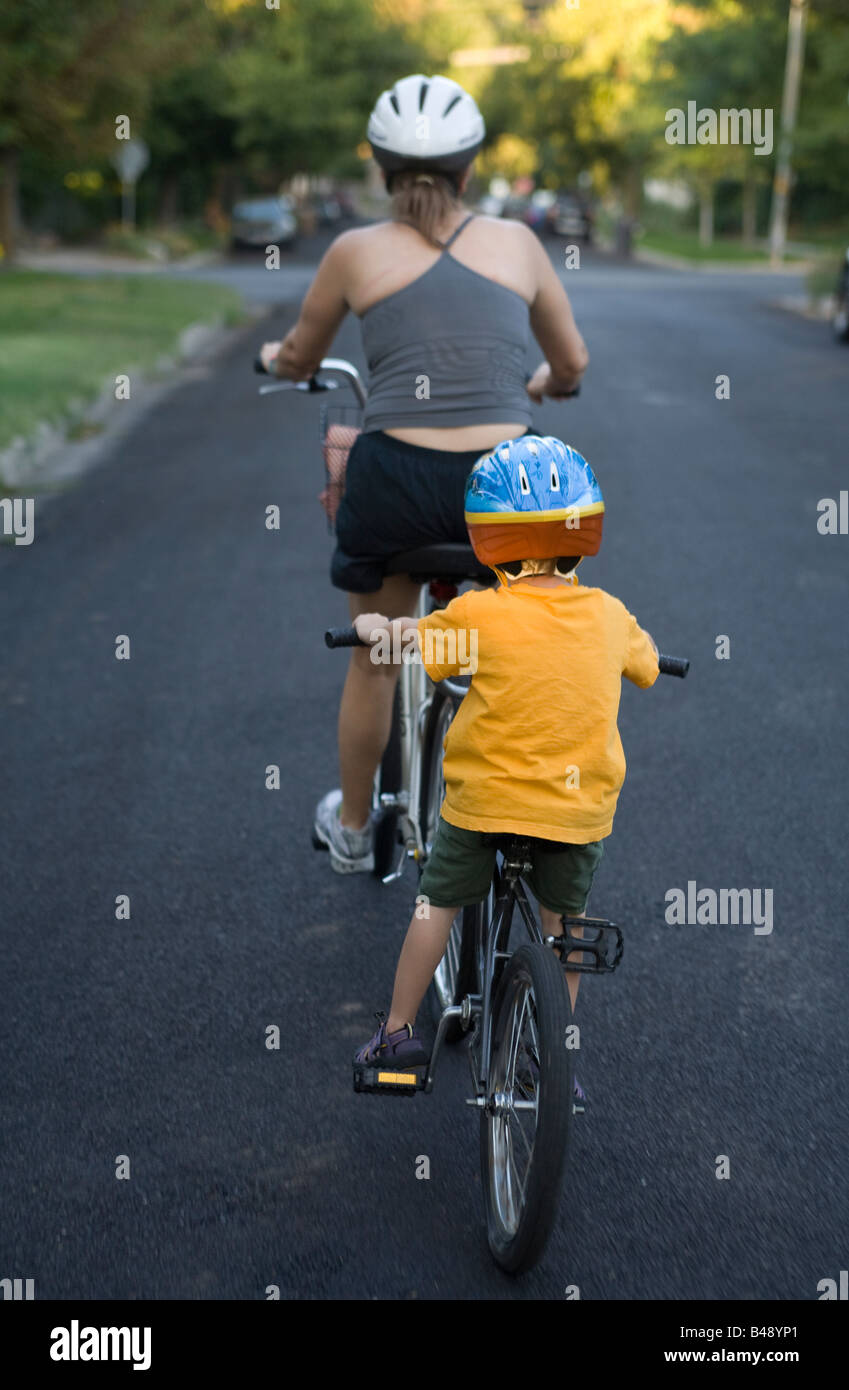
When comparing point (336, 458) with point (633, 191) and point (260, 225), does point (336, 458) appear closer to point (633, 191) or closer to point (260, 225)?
point (260, 225)

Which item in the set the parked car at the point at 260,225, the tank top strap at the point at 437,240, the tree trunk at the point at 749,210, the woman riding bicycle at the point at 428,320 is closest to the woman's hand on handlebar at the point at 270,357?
the woman riding bicycle at the point at 428,320

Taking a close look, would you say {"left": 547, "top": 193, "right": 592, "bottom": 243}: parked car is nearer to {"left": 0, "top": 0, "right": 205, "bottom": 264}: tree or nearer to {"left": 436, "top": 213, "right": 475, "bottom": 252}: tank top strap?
{"left": 0, "top": 0, "right": 205, "bottom": 264}: tree

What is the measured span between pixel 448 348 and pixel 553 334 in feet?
1.58

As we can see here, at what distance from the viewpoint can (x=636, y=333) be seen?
68.3 feet

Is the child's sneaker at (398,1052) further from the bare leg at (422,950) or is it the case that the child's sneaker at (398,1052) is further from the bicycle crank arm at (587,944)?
the bicycle crank arm at (587,944)

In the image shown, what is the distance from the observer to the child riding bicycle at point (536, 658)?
2.89 m

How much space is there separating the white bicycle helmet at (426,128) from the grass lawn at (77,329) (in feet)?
26.5

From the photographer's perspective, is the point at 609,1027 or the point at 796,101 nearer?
the point at 609,1027

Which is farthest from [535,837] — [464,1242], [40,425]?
[40,425]

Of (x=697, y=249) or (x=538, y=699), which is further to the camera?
(x=697, y=249)

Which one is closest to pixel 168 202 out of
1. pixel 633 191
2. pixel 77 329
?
pixel 633 191

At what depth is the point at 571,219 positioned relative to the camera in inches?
2377
